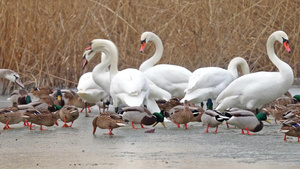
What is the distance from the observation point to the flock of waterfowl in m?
9.28

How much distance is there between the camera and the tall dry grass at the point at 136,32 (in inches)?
567

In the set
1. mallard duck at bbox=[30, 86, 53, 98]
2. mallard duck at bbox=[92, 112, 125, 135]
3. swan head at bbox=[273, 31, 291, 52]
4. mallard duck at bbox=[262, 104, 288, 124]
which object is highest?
swan head at bbox=[273, 31, 291, 52]

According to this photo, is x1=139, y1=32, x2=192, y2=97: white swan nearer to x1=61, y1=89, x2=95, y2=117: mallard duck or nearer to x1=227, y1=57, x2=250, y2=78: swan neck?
x1=227, y1=57, x2=250, y2=78: swan neck

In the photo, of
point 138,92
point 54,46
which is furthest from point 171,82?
point 54,46

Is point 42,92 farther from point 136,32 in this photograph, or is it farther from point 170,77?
point 136,32

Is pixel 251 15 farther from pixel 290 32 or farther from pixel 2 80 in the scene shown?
pixel 2 80

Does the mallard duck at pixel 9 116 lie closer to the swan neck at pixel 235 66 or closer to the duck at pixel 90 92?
the duck at pixel 90 92

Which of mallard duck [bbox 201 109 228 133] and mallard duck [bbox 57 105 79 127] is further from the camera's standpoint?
mallard duck [bbox 57 105 79 127]

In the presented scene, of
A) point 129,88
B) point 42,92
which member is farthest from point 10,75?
point 129,88

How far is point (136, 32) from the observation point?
1505 centimetres

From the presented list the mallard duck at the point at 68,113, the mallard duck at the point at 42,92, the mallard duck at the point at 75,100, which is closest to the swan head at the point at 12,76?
the mallard duck at the point at 42,92

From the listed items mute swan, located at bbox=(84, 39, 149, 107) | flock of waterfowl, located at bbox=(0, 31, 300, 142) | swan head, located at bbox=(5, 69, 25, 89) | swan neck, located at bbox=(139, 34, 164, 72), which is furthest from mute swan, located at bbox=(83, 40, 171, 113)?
swan head, located at bbox=(5, 69, 25, 89)

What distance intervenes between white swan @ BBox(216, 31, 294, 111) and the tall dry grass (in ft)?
11.1

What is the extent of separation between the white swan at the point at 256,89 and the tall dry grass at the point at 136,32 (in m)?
3.38
